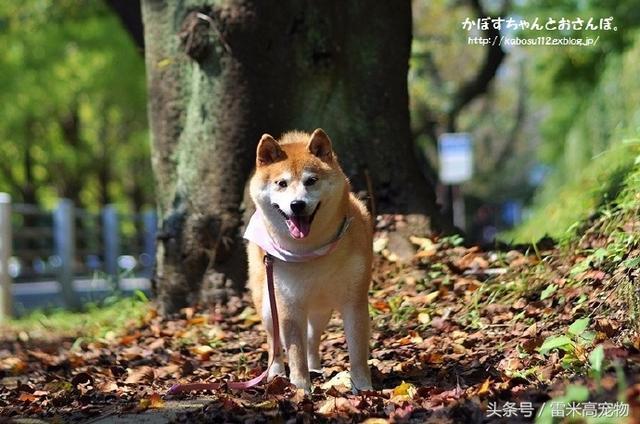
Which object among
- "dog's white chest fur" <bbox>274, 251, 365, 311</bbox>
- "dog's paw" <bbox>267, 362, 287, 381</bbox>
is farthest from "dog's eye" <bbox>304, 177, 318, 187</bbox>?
"dog's paw" <bbox>267, 362, 287, 381</bbox>

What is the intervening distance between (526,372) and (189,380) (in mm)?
2221

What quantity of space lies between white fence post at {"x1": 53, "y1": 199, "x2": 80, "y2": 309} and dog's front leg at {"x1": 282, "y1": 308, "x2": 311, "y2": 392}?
11.5 metres

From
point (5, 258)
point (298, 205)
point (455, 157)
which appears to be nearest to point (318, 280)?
point (298, 205)

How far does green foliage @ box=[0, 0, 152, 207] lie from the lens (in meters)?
21.3

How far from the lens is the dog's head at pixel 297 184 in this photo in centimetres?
449

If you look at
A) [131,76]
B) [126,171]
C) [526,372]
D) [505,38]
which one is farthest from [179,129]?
[126,171]

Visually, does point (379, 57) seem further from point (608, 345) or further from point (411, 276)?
point (608, 345)

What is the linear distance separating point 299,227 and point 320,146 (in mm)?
530

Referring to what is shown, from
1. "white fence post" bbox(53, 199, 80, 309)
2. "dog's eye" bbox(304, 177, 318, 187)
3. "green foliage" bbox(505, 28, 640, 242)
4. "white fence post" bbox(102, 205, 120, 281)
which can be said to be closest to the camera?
"dog's eye" bbox(304, 177, 318, 187)

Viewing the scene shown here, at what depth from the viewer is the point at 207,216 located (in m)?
7.27

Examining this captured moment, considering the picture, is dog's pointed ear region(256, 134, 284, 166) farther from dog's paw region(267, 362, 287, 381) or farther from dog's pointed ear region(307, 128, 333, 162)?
dog's paw region(267, 362, 287, 381)

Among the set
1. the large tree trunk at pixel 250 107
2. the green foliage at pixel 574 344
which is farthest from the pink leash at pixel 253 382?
the large tree trunk at pixel 250 107

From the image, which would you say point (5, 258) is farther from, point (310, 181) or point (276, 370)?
point (310, 181)

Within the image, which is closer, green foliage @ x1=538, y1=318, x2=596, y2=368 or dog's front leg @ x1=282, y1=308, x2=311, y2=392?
green foliage @ x1=538, y1=318, x2=596, y2=368
